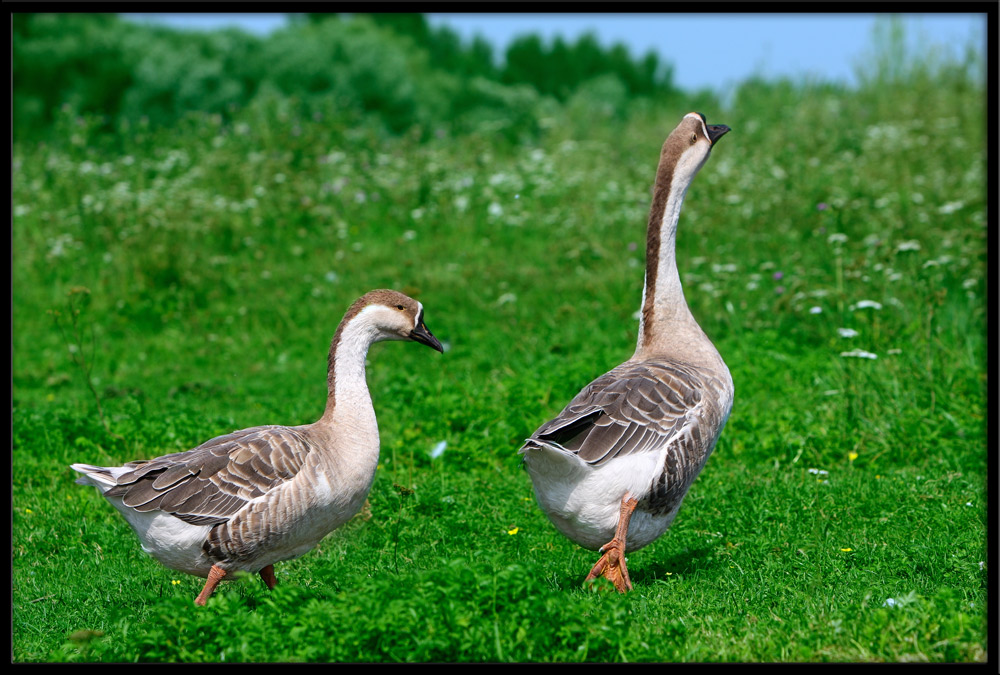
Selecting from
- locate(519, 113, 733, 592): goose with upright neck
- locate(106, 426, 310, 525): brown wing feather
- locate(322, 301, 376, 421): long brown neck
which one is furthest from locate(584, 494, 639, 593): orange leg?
locate(106, 426, 310, 525): brown wing feather

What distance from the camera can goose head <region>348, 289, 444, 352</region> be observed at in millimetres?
5117

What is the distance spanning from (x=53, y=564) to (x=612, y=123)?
15.9 meters

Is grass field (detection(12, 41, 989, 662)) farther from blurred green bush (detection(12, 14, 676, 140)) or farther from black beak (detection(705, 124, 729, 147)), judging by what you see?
black beak (detection(705, 124, 729, 147))

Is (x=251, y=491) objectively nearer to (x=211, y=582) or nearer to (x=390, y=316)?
(x=211, y=582)

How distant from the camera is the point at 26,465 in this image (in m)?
7.21

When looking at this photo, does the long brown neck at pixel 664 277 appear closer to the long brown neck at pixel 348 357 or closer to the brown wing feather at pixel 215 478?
the long brown neck at pixel 348 357

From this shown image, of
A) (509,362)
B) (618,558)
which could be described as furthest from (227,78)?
(618,558)

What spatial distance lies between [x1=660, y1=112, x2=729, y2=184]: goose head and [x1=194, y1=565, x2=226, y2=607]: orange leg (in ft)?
11.0

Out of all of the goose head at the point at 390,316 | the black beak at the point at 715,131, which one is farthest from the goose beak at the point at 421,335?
the black beak at the point at 715,131

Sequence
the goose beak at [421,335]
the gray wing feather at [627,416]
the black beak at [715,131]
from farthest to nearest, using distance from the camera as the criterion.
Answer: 1. the black beak at [715,131]
2. the goose beak at [421,335]
3. the gray wing feather at [627,416]

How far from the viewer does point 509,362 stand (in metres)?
9.41

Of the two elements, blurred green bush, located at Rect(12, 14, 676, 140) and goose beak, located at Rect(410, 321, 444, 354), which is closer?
goose beak, located at Rect(410, 321, 444, 354)

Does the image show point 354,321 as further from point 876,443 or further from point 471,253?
point 471,253

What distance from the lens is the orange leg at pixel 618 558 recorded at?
478cm
